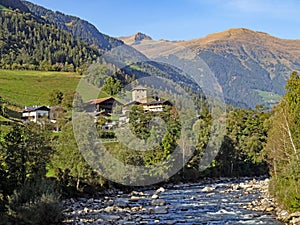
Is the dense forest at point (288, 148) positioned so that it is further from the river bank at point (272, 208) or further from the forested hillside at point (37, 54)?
the forested hillside at point (37, 54)

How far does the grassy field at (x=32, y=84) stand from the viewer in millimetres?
107144

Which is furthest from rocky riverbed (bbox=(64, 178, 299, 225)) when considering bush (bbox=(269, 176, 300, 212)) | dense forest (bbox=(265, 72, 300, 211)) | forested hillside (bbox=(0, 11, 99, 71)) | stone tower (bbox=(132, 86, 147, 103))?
forested hillside (bbox=(0, 11, 99, 71))

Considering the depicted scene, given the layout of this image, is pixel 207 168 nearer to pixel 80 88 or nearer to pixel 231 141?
pixel 231 141

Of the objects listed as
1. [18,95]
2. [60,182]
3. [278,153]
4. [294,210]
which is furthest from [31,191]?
[18,95]

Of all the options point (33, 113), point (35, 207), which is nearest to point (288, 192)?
point (35, 207)

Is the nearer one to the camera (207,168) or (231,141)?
(207,168)

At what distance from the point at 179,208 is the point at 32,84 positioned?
3630 inches

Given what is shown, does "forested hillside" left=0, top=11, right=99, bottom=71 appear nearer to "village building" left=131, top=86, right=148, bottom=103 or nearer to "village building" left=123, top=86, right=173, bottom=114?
"village building" left=131, top=86, right=148, bottom=103

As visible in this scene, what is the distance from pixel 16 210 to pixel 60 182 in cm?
1682

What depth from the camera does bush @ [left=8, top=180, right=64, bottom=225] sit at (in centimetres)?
2719

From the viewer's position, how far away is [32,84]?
122m

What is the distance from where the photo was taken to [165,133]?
7081 centimetres

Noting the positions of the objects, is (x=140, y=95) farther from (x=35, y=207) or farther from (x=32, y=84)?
(x=35, y=207)

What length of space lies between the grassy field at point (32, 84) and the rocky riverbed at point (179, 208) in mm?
64699
